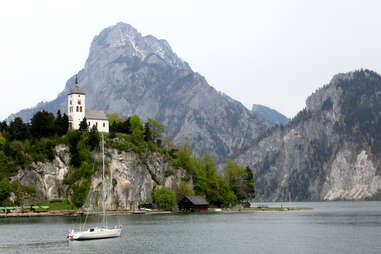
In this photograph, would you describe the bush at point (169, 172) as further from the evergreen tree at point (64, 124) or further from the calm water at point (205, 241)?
the calm water at point (205, 241)

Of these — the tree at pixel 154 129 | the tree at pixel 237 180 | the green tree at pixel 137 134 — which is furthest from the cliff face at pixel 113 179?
A: the tree at pixel 237 180

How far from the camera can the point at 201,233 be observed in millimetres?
87688

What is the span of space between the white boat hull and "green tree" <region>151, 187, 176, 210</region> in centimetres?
8072

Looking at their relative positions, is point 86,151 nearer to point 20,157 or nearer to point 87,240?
point 20,157

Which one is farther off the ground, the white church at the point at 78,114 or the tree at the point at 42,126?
the white church at the point at 78,114

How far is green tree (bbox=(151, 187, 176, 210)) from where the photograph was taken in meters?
163

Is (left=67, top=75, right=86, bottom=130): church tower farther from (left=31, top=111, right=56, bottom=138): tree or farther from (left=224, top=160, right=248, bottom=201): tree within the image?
(left=224, top=160, right=248, bottom=201): tree

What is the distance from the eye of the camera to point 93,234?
79.8 m

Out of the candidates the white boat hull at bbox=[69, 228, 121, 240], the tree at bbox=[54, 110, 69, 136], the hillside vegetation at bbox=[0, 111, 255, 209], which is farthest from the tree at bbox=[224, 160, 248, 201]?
the white boat hull at bbox=[69, 228, 121, 240]

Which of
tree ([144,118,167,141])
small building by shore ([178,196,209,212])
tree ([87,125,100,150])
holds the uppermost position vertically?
tree ([144,118,167,141])

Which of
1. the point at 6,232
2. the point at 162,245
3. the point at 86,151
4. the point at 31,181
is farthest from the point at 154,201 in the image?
the point at 162,245

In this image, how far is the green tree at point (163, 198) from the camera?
162875mm

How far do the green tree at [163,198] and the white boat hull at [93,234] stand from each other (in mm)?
80722

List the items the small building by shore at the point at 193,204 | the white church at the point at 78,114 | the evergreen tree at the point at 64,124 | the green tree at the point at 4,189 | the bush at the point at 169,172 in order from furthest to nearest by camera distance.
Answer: the bush at the point at 169,172
the white church at the point at 78,114
the evergreen tree at the point at 64,124
the small building by shore at the point at 193,204
the green tree at the point at 4,189
